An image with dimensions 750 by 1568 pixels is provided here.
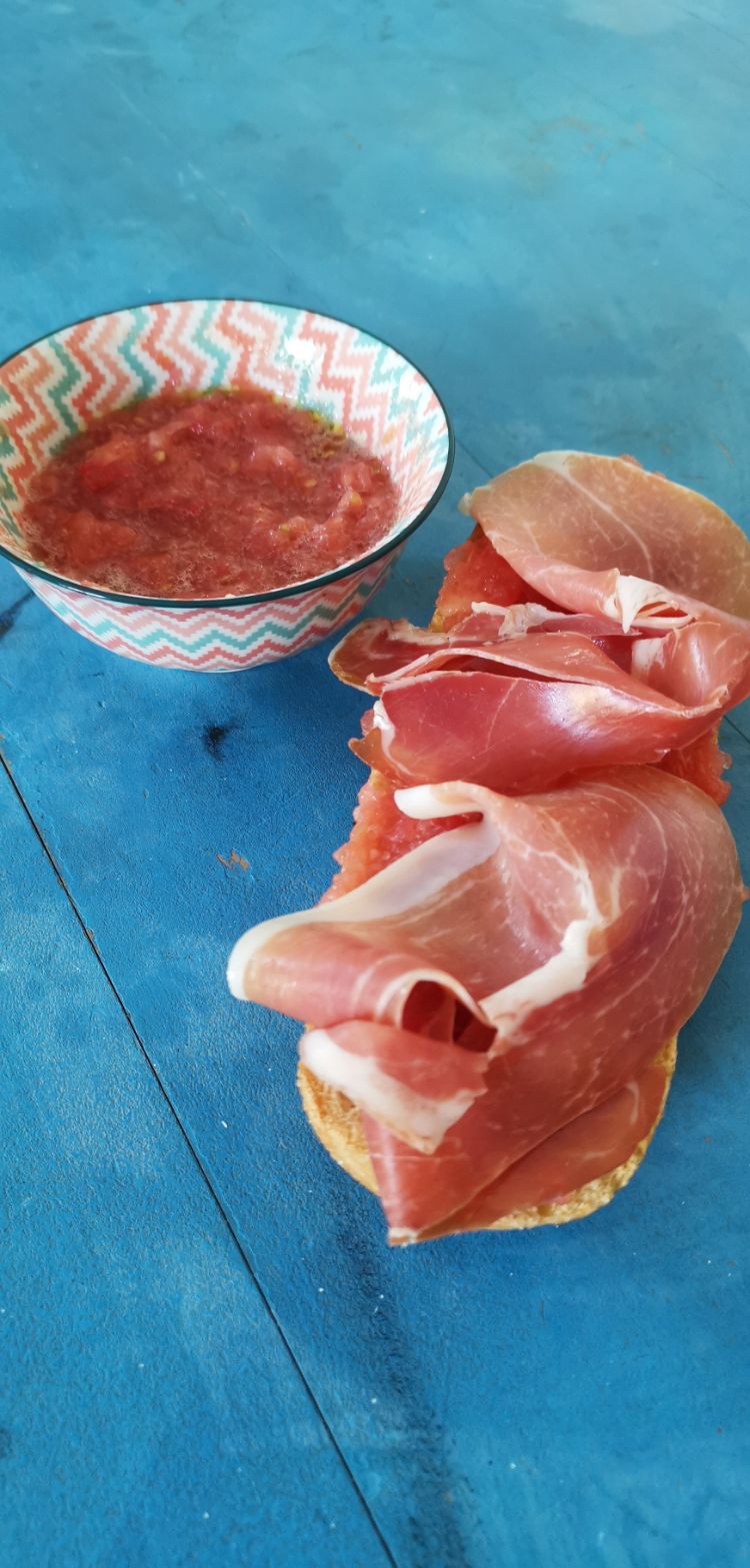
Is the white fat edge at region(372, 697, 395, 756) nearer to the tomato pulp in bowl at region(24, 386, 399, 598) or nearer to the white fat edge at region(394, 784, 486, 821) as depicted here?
the white fat edge at region(394, 784, 486, 821)

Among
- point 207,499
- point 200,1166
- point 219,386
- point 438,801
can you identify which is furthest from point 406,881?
point 219,386

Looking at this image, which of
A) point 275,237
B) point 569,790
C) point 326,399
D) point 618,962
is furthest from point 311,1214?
point 275,237

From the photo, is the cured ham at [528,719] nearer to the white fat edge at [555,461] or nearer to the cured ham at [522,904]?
the cured ham at [522,904]

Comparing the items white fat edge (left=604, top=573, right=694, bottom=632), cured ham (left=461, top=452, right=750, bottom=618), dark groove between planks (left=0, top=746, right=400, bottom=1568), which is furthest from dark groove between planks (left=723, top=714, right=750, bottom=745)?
dark groove between planks (left=0, top=746, right=400, bottom=1568)

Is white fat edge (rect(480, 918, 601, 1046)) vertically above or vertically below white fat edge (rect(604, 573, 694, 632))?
below

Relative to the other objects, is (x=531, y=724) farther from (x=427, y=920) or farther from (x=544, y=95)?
(x=544, y=95)

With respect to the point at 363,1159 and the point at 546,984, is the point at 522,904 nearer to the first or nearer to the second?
the point at 546,984

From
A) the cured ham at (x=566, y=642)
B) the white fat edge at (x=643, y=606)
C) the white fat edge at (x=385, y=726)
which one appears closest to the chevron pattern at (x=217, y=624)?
the cured ham at (x=566, y=642)
